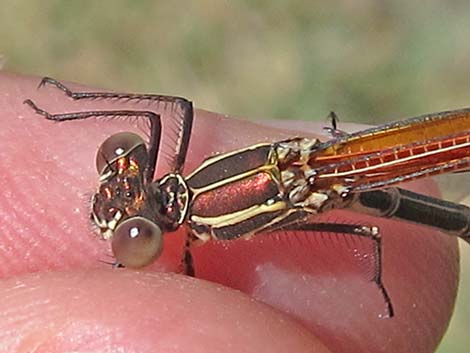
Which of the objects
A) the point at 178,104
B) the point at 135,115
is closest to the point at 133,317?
the point at 135,115

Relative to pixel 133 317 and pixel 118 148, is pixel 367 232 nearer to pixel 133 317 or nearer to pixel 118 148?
pixel 118 148

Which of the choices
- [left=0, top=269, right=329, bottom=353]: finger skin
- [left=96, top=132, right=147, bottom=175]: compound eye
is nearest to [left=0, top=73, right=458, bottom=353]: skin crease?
[left=0, top=269, right=329, bottom=353]: finger skin

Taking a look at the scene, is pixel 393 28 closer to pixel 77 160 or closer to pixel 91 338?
pixel 77 160

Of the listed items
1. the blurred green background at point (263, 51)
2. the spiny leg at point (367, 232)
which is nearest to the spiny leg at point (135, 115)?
the spiny leg at point (367, 232)

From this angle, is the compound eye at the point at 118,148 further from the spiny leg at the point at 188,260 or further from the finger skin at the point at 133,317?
the finger skin at the point at 133,317

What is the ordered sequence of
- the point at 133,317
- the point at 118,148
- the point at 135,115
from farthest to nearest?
the point at 135,115 < the point at 118,148 < the point at 133,317
